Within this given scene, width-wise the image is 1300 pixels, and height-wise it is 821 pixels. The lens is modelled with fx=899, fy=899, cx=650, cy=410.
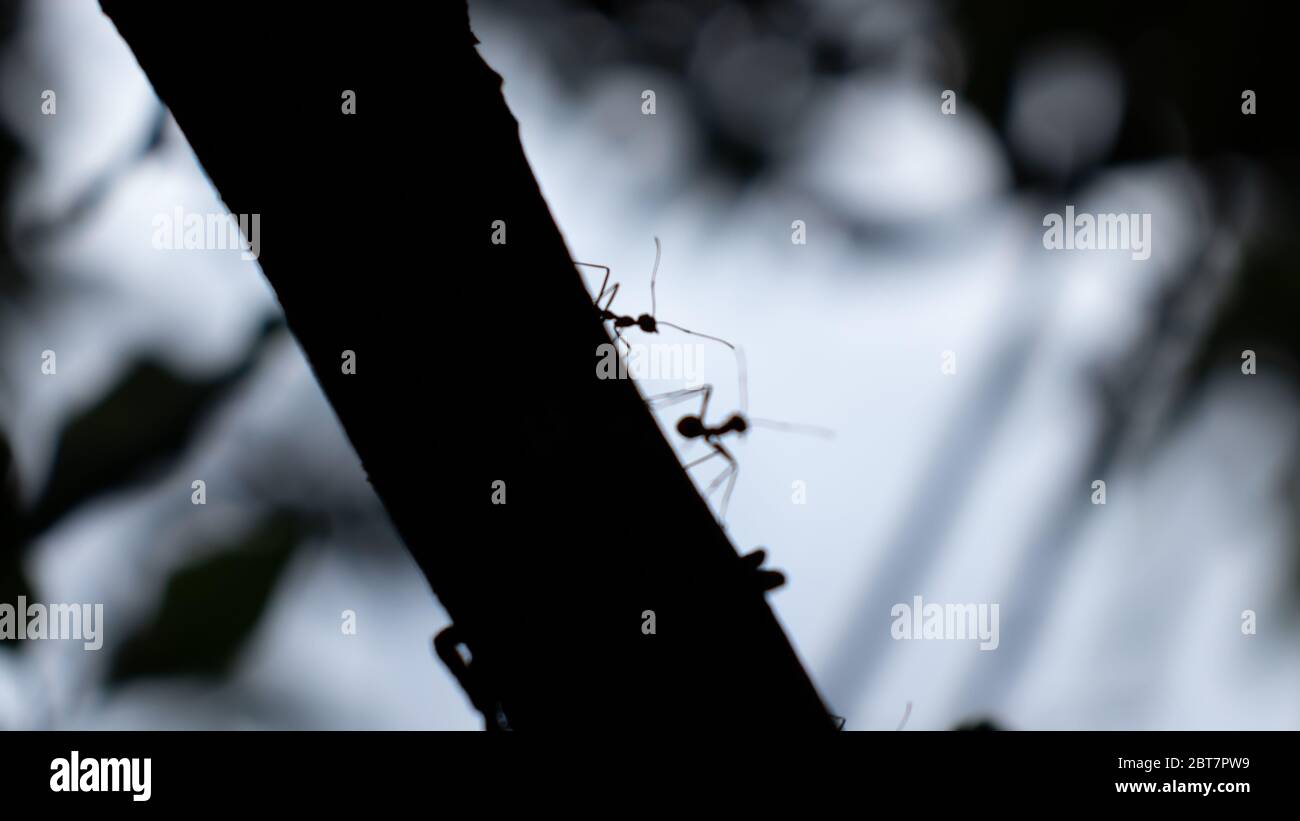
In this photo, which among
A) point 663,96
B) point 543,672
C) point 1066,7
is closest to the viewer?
point 543,672

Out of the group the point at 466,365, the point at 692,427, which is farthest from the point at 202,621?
the point at 466,365

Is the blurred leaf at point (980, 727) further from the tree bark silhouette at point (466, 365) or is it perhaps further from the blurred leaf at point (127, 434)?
the blurred leaf at point (127, 434)

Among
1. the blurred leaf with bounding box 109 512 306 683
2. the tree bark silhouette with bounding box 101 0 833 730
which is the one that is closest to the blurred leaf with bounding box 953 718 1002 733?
the tree bark silhouette with bounding box 101 0 833 730

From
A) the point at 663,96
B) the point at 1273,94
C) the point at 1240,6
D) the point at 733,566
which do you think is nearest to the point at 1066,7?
the point at 1240,6

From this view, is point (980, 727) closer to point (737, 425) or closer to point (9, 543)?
point (737, 425)

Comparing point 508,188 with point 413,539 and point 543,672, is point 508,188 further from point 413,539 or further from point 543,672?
point 543,672

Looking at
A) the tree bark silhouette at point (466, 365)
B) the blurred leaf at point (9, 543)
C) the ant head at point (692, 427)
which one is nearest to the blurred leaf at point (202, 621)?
the blurred leaf at point (9, 543)
